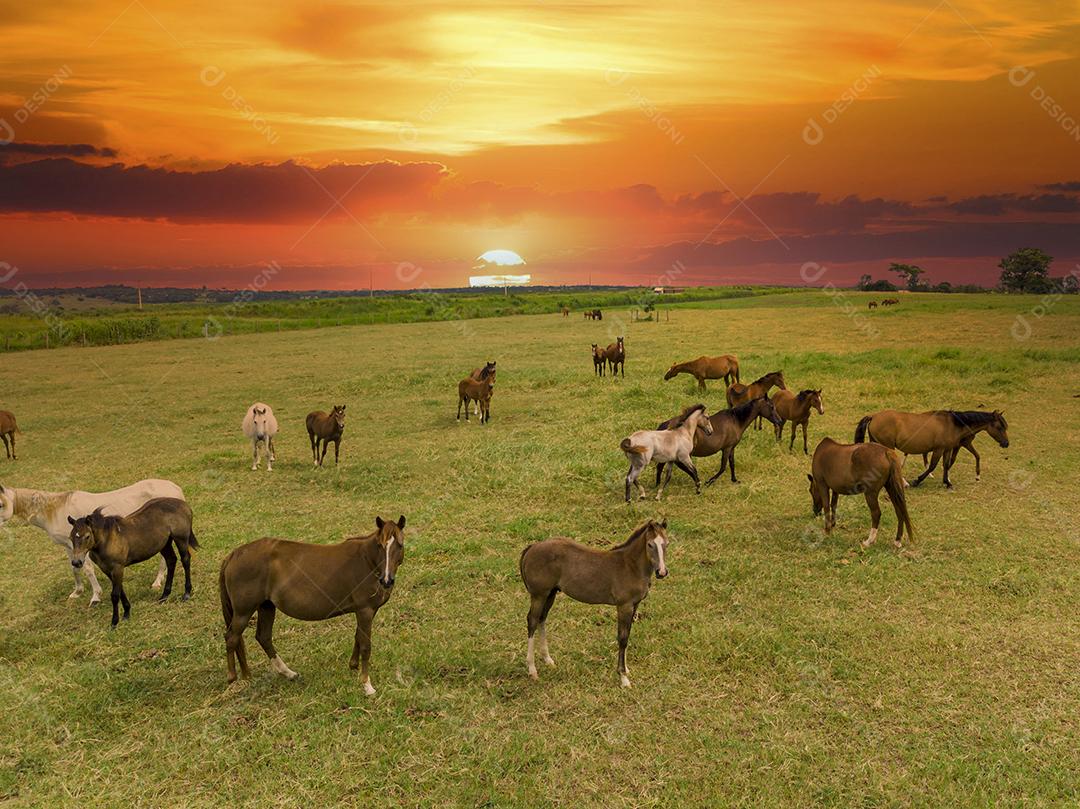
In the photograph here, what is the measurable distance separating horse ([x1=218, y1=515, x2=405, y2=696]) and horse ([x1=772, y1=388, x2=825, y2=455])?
11.9 m

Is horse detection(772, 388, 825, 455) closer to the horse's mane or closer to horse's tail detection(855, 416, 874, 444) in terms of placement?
horse's tail detection(855, 416, 874, 444)

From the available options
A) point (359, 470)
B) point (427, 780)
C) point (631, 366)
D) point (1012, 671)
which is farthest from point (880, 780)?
point (631, 366)

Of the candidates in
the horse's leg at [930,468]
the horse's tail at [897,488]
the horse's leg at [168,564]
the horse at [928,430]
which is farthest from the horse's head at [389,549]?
the horse's leg at [930,468]

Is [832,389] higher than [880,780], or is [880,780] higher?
[832,389]

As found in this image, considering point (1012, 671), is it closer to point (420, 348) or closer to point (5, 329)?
point (420, 348)

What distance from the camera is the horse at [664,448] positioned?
1331cm

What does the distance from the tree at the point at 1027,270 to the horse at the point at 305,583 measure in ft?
447

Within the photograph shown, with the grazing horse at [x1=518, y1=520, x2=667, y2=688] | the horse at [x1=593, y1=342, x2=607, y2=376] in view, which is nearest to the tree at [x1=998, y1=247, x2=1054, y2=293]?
the horse at [x1=593, y1=342, x2=607, y2=376]

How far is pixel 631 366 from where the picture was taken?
106ft

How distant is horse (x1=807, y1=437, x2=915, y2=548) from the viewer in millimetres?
10445

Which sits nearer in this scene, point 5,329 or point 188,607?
point 188,607

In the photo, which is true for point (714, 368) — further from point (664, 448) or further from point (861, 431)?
point (861, 431)

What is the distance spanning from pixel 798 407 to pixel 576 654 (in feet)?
36.4

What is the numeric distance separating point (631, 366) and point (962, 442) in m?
19.3
